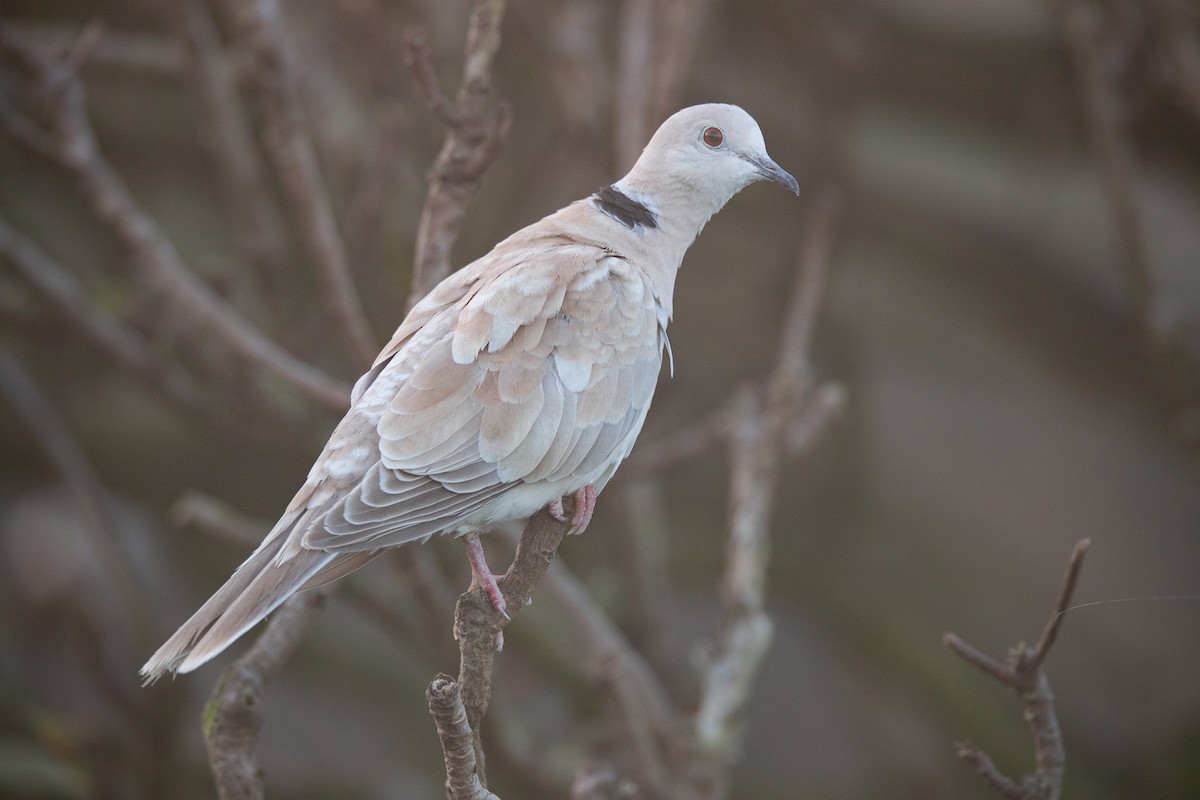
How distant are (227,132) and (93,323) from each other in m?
0.89

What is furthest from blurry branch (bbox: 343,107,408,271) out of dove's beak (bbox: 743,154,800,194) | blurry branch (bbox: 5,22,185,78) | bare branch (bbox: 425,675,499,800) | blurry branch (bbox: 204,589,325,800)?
bare branch (bbox: 425,675,499,800)

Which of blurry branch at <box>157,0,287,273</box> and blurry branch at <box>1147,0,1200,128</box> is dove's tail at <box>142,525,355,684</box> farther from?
blurry branch at <box>1147,0,1200,128</box>

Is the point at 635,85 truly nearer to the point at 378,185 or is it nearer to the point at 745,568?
the point at 378,185

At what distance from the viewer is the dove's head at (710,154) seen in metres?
2.06

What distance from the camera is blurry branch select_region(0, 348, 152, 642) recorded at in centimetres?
407

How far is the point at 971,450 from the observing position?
4.38m

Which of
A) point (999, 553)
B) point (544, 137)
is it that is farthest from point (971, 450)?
point (544, 137)

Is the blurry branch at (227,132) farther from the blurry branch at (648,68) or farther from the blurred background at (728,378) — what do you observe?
the blurry branch at (648,68)

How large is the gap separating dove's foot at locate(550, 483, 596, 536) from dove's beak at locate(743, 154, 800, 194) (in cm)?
68

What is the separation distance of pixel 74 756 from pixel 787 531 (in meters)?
3.09

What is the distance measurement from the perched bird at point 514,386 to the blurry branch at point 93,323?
6.71 ft

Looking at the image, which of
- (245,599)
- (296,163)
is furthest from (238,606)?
(296,163)

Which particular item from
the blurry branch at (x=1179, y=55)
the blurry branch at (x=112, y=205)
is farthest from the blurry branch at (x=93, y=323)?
the blurry branch at (x=1179, y=55)

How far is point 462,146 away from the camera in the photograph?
2.22 m
